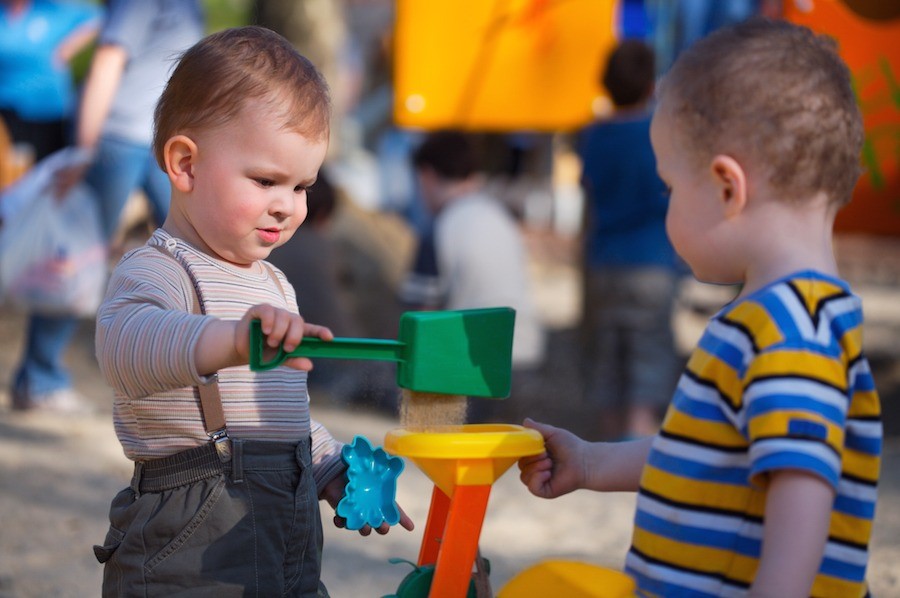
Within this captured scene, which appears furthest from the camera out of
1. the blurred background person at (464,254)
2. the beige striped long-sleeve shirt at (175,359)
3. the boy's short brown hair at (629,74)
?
the blurred background person at (464,254)

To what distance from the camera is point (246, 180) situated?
1727 mm

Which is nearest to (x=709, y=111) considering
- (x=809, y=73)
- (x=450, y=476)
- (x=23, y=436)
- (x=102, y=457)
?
(x=809, y=73)

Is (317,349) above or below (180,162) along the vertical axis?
below

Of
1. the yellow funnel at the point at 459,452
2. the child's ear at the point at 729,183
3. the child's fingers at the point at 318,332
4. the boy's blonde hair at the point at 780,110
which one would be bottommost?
the yellow funnel at the point at 459,452

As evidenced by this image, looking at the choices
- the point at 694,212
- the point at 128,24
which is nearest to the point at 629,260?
the point at 128,24

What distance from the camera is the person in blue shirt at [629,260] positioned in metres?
4.59

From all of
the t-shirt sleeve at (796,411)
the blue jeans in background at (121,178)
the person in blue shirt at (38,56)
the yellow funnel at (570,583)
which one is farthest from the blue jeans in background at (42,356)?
the t-shirt sleeve at (796,411)

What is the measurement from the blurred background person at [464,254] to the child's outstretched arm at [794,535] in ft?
11.4

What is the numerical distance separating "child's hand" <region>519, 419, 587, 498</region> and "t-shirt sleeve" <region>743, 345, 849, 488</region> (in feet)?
1.35

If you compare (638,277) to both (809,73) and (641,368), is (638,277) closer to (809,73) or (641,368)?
(641,368)

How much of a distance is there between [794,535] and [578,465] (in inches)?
18.8

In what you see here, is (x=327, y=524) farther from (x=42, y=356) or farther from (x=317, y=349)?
(x=317, y=349)

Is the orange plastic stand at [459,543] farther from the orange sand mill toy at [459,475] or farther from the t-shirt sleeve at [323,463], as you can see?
the t-shirt sleeve at [323,463]

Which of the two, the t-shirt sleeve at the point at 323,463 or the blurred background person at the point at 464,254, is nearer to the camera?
the t-shirt sleeve at the point at 323,463
